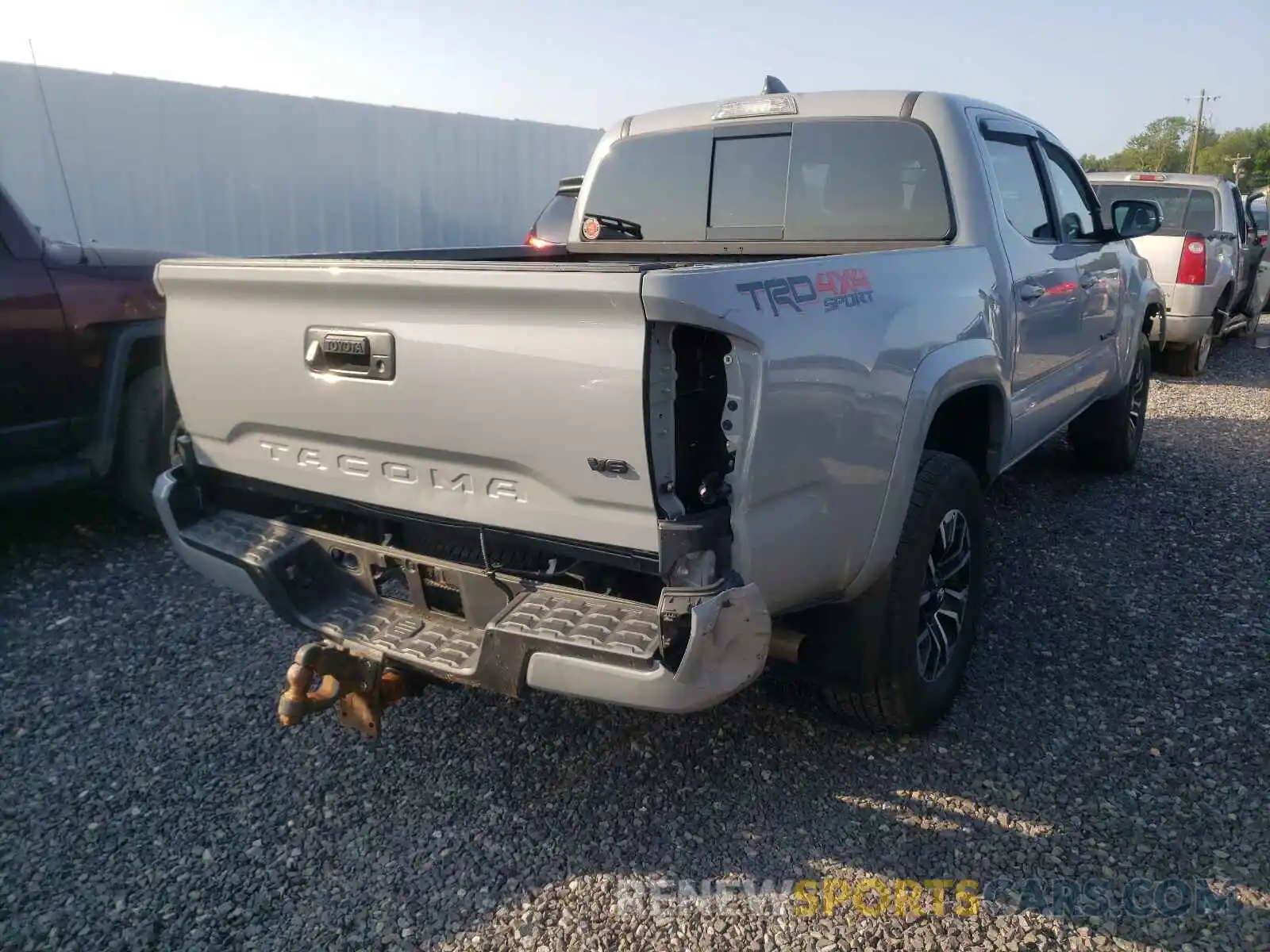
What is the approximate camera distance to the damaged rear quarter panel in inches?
86.5

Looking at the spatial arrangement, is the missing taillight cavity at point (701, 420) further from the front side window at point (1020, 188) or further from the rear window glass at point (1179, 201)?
the rear window glass at point (1179, 201)

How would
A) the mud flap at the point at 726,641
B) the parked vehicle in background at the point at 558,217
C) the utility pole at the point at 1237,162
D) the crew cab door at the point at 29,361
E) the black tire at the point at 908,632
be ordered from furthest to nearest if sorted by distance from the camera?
the utility pole at the point at 1237,162
the parked vehicle in background at the point at 558,217
the crew cab door at the point at 29,361
the black tire at the point at 908,632
the mud flap at the point at 726,641

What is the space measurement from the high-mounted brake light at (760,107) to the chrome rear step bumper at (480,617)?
2.40 meters

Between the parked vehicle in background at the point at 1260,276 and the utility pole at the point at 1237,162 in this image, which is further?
the utility pole at the point at 1237,162

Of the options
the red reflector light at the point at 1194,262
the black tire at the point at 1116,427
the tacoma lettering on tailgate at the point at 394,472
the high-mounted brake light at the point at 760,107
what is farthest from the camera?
the red reflector light at the point at 1194,262

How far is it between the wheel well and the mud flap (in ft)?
4.75

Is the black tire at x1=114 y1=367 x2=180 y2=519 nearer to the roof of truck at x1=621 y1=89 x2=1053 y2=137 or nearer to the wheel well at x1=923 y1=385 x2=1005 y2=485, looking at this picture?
the roof of truck at x1=621 y1=89 x2=1053 y2=137

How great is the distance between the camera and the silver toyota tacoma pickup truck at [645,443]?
2229 mm

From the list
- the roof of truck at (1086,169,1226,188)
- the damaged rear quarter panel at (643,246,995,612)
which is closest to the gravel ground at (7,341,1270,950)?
the damaged rear quarter panel at (643,246,995,612)

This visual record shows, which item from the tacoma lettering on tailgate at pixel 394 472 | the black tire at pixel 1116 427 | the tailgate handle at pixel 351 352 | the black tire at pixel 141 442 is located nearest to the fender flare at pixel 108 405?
the black tire at pixel 141 442

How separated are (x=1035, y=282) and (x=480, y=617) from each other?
2.60m

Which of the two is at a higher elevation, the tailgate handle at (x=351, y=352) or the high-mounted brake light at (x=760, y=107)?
the high-mounted brake light at (x=760, y=107)

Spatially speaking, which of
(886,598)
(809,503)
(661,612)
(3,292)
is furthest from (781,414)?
(3,292)

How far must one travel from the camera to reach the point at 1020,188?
4078 millimetres
